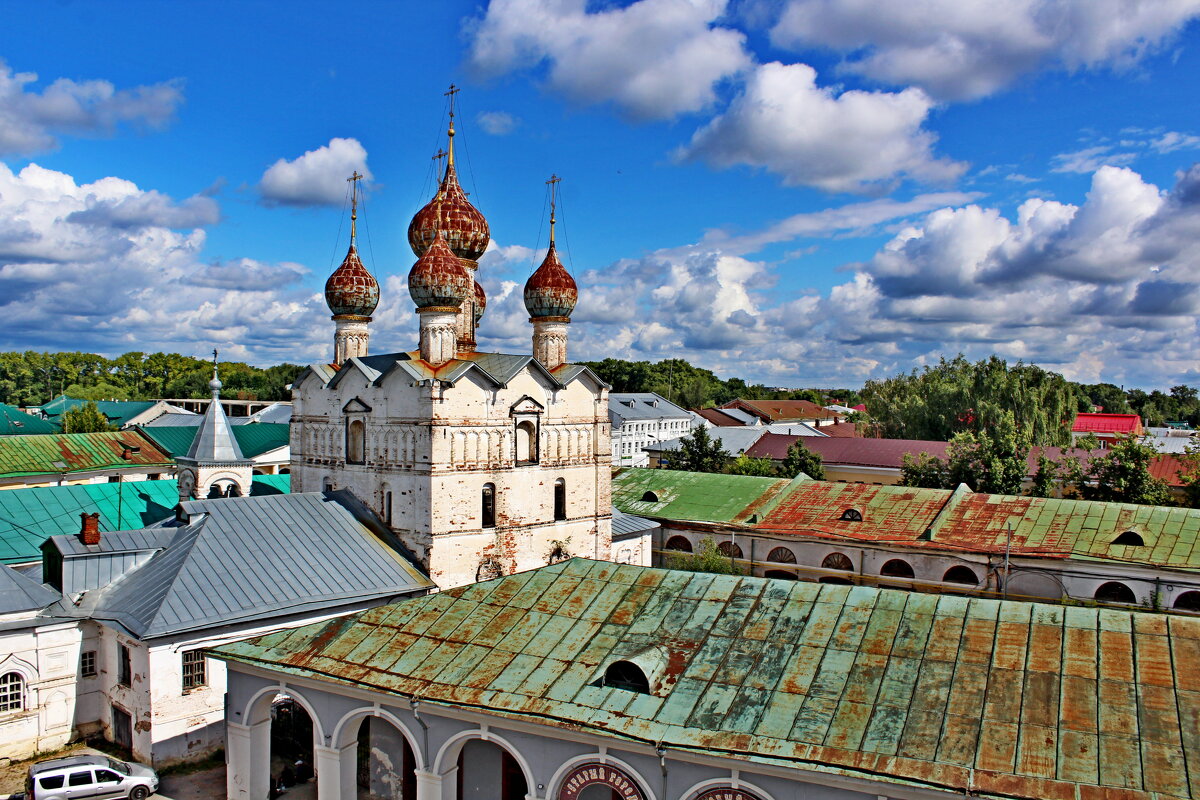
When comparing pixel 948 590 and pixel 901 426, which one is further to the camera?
pixel 901 426

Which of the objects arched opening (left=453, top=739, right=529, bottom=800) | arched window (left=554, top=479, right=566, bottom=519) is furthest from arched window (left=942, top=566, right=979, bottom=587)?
arched opening (left=453, top=739, right=529, bottom=800)

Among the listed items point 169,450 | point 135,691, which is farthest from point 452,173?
point 169,450

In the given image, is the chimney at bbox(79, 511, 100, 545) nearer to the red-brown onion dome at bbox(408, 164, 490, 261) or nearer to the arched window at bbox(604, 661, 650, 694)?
the red-brown onion dome at bbox(408, 164, 490, 261)

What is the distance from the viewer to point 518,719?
14797 mm

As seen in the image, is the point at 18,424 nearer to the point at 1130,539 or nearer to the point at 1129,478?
the point at 1130,539

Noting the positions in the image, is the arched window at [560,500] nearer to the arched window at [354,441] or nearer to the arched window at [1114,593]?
the arched window at [354,441]

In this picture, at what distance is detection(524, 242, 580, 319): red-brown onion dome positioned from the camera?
3069 cm

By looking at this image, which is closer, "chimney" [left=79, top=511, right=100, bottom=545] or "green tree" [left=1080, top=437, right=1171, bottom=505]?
"chimney" [left=79, top=511, right=100, bottom=545]

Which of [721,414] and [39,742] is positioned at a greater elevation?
[721,414]

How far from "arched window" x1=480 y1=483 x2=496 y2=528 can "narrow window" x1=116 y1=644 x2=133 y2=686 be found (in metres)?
10.2

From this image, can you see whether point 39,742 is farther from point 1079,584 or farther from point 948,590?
point 1079,584

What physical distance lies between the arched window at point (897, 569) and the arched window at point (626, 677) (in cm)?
2021

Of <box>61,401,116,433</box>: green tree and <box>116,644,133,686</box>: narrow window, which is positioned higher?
<box>61,401,116,433</box>: green tree

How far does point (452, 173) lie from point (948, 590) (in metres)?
23.9
